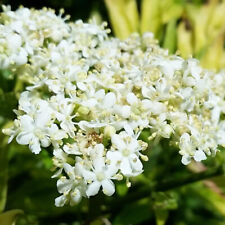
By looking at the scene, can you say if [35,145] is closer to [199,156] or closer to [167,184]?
[199,156]

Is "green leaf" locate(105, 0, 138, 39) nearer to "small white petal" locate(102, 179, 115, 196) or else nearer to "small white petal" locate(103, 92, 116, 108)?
"small white petal" locate(103, 92, 116, 108)

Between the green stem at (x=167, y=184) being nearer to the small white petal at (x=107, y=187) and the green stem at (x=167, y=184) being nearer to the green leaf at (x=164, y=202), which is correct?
the green leaf at (x=164, y=202)

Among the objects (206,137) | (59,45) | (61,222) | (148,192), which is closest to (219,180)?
(148,192)

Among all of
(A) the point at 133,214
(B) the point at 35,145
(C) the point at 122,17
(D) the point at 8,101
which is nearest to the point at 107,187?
(B) the point at 35,145

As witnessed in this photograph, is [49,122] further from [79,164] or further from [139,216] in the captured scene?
[139,216]

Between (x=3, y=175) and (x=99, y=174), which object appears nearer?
(x=99, y=174)

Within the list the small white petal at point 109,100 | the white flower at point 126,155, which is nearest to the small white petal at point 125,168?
the white flower at point 126,155
